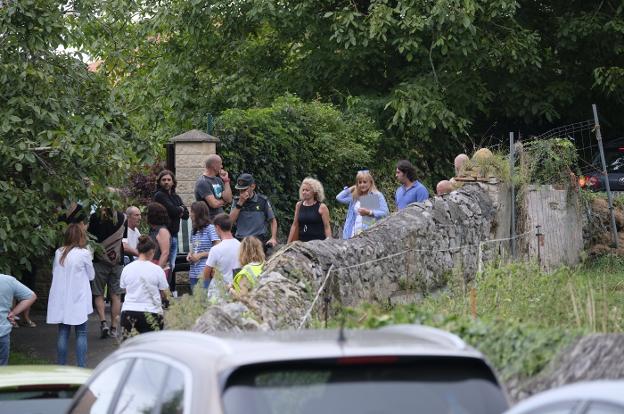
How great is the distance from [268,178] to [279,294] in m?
8.40

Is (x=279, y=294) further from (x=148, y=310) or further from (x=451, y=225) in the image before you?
(x=451, y=225)

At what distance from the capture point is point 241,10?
24.4 metres

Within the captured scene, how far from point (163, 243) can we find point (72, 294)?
223 centimetres

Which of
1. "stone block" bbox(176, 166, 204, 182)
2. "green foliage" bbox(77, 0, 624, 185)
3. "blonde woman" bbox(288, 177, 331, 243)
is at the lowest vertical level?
"blonde woman" bbox(288, 177, 331, 243)

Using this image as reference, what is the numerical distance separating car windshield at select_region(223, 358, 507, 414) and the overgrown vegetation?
0.56 meters

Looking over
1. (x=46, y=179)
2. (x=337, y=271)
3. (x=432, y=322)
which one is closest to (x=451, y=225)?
(x=337, y=271)

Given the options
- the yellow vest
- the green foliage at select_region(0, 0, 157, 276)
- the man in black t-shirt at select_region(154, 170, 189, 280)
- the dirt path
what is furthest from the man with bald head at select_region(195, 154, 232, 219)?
the yellow vest

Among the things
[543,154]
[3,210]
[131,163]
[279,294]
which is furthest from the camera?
[543,154]

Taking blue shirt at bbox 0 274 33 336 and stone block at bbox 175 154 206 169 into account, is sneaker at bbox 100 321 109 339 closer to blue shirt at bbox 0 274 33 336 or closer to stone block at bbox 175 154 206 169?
blue shirt at bbox 0 274 33 336


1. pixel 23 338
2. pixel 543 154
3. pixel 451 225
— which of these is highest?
pixel 543 154

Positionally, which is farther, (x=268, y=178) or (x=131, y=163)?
(x=268, y=178)

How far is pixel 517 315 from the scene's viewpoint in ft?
29.3

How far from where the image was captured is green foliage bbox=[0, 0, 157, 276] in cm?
1210

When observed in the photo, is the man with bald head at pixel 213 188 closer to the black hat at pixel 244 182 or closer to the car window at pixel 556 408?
the black hat at pixel 244 182
